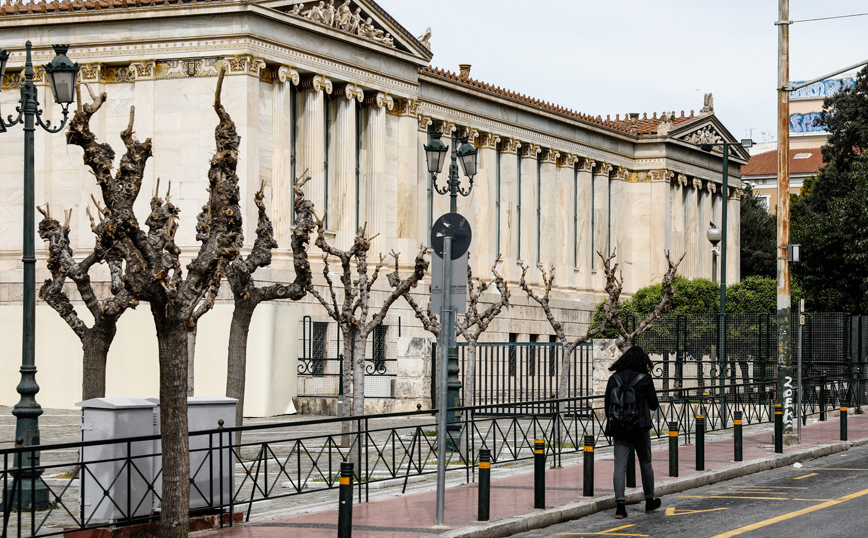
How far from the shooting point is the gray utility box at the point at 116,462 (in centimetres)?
1312

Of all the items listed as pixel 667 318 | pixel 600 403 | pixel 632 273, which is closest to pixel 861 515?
pixel 600 403

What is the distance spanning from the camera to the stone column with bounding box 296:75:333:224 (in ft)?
139

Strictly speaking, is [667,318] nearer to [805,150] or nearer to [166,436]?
[166,436]

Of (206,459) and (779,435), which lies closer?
(206,459)

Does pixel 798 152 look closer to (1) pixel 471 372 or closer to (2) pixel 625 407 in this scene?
(1) pixel 471 372

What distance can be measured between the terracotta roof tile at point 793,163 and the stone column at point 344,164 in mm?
75778

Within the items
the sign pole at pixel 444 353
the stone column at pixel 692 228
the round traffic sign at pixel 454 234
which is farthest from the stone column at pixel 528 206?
the sign pole at pixel 444 353

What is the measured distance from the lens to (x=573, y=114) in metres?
60.3

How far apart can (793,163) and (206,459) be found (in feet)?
353

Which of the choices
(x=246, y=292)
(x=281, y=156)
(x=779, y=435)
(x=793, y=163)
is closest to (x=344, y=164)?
(x=281, y=156)

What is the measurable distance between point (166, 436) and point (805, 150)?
11540 centimetres

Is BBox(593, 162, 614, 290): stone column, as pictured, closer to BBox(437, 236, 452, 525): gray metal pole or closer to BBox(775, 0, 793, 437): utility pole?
BBox(775, 0, 793, 437): utility pole

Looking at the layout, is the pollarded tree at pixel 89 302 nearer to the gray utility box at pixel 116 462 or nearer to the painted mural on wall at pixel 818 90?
the gray utility box at pixel 116 462

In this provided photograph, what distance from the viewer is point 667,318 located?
37.2 metres
